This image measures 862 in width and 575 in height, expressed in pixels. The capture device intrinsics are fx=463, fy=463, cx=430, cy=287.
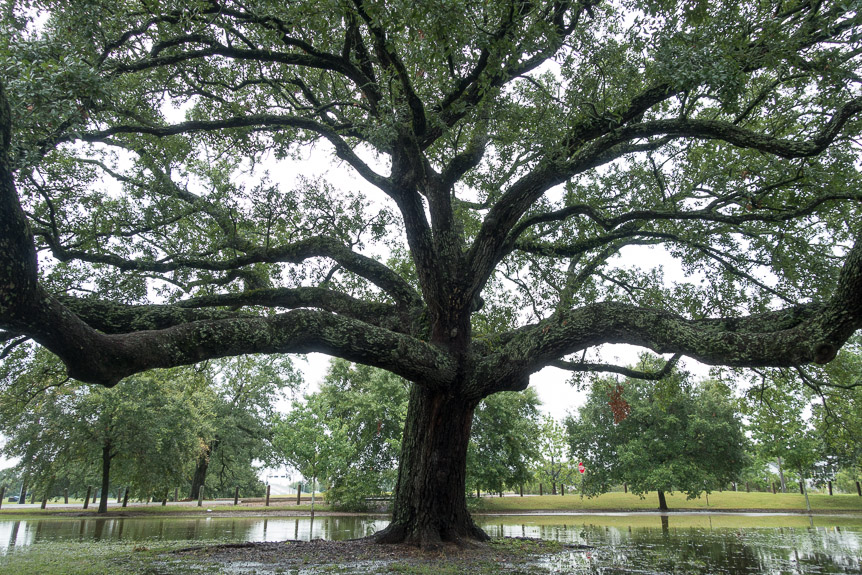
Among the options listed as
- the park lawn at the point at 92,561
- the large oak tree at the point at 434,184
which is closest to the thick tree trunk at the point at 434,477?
the large oak tree at the point at 434,184

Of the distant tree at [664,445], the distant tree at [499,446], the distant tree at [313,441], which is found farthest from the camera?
the distant tree at [664,445]

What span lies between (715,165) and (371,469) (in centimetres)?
2165

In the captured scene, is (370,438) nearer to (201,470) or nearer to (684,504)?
(201,470)

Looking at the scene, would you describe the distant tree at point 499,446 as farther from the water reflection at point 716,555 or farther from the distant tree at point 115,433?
the distant tree at point 115,433

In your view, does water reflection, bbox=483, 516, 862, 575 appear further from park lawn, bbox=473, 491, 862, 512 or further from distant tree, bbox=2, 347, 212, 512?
distant tree, bbox=2, 347, 212, 512

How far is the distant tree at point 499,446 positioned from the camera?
24016 mm

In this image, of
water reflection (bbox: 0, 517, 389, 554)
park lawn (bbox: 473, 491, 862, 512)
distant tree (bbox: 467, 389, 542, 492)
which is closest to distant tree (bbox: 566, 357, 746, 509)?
park lawn (bbox: 473, 491, 862, 512)

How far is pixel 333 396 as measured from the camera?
28234mm

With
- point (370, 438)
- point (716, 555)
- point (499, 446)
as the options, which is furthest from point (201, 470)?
point (716, 555)

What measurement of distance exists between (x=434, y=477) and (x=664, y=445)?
2236cm

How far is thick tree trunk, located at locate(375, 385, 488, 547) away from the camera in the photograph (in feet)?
25.2

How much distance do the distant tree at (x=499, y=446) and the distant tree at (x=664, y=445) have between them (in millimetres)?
4416

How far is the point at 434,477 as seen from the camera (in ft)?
25.6

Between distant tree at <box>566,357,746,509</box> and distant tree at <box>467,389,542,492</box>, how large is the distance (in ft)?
14.5
